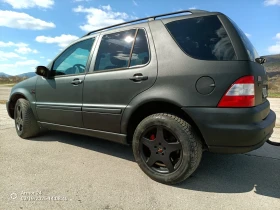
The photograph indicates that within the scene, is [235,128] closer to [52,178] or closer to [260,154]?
[260,154]

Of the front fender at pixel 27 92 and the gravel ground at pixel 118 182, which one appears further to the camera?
the front fender at pixel 27 92

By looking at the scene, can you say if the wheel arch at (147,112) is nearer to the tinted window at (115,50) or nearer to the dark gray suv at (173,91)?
the dark gray suv at (173,91)

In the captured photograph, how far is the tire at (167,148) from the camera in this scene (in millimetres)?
2225

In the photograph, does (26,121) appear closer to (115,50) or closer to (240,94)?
(115,50)

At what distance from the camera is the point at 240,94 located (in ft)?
6.63

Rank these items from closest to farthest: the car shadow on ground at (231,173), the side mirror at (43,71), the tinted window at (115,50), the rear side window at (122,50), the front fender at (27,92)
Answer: the car shadow on ground at (231,173)
the rear side window at (122,50)
the tinted window at (115,50)
the side mirror at (43,71)
the front fender at (27,92)

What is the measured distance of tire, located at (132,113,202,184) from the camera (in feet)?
7.30

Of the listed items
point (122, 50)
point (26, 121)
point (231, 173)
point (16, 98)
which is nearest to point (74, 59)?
point (122, 50)

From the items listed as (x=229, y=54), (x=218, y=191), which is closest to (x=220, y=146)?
(x=218, y=191)

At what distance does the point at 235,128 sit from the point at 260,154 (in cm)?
169

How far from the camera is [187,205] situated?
2.00 m

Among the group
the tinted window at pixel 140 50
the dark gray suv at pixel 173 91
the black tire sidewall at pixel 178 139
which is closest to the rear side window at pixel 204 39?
the dark gray suv at pixel 173 91

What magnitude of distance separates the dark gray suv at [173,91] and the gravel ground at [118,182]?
27cm

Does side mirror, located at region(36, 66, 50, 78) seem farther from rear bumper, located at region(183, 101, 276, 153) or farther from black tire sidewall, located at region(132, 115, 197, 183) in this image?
rear bumper, located at region(183, 101, 276, 153)
